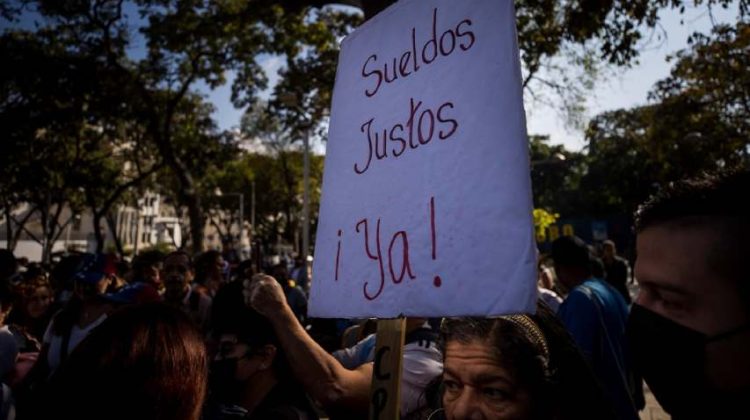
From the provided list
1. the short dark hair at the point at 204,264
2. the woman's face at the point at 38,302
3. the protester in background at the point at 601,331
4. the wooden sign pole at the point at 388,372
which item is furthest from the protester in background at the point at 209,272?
the wooden sign pole at the point at 388,372

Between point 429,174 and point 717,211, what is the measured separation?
27.8 inches

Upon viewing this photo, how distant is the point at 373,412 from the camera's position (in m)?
1.31

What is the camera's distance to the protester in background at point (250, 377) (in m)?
2.06

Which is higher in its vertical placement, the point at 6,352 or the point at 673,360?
the point at 673,360

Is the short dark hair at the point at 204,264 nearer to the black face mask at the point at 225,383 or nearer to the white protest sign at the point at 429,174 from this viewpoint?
the black face mask at the point at 225,383

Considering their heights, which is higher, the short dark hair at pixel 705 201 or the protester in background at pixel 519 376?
the short dark hair at pixel 705 201

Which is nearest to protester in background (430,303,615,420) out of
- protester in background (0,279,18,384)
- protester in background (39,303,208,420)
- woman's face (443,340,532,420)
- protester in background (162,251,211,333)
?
woman's face (443,340,532,420)

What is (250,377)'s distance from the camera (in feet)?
7.13

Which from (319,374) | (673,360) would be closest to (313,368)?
(319,374)

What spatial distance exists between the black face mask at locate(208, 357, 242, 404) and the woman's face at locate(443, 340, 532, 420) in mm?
1017

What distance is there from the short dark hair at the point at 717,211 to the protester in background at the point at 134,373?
1.31 metres

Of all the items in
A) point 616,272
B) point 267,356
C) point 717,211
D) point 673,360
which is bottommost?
point 267,356

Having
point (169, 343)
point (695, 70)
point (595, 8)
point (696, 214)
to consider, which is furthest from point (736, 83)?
point (169, 343)

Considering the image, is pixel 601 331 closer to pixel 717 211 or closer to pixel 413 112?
pixel 717 211
